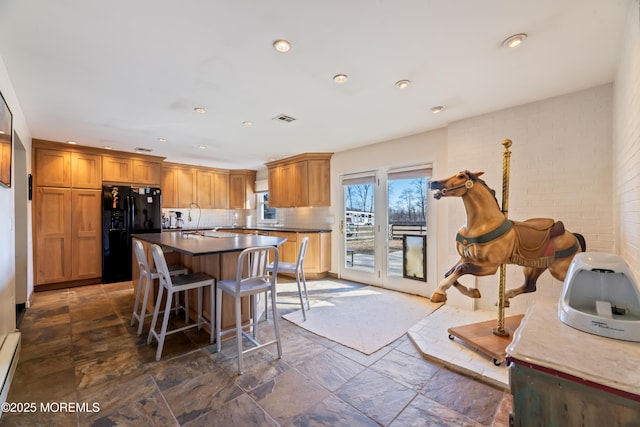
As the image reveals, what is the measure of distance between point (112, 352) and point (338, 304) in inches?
94.1

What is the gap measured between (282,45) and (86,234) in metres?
4.75

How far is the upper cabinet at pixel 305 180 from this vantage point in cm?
501

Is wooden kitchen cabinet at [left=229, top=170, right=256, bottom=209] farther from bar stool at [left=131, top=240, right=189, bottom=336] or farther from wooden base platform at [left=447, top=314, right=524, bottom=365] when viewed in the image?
wooden base platform at [left=447, top=314, right=524, bottom=365]

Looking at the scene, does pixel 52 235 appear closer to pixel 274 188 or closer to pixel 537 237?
pixel 274 188

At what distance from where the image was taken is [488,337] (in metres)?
2.31

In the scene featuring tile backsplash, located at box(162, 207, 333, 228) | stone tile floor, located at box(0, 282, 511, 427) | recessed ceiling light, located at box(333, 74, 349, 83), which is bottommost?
stone tile floor, located at box(0, 282, 511, 427)

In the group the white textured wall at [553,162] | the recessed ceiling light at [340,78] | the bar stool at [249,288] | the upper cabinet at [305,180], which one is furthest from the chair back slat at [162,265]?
the white textured wall at [553,162]

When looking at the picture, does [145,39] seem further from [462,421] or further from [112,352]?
[462,421]

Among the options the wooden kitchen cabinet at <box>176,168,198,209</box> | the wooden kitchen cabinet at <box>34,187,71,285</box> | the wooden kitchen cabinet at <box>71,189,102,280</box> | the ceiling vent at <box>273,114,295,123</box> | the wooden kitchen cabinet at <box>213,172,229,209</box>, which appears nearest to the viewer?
the ceiling vent at <box>273,114,295,123</box>

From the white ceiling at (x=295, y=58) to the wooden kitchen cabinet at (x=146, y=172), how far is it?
65.5 inches

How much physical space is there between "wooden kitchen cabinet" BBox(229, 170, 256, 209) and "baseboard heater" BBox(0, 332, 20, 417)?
4.68 m

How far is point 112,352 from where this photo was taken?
7.56 ft

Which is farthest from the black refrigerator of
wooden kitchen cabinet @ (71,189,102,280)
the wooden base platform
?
the wooden base platform

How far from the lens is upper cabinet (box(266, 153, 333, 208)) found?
501cm
